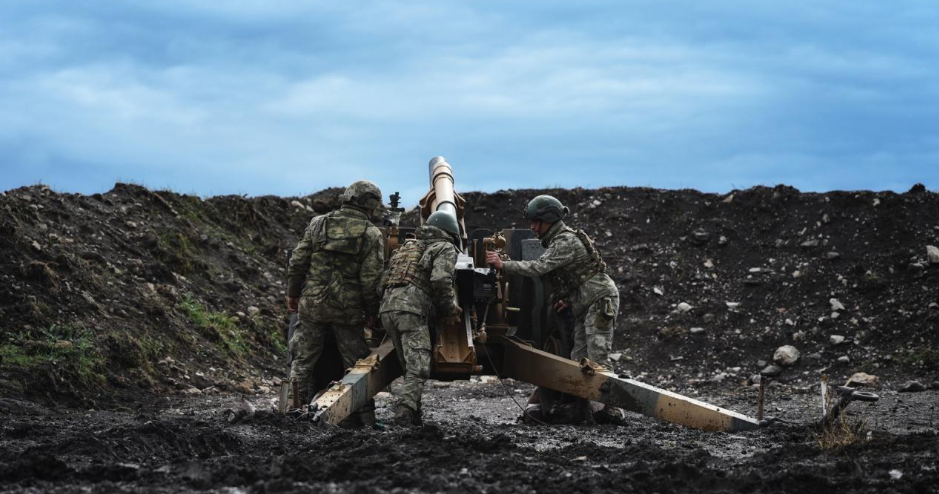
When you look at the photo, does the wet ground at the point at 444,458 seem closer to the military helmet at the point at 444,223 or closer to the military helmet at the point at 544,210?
the military helmet at the point at 444,223

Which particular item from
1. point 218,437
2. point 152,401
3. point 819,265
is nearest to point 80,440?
point 218,437

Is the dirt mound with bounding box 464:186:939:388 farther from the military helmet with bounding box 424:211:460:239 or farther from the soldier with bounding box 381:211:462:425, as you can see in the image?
the soldier with bounding box 381:211:462:425

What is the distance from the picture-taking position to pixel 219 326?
1717cm

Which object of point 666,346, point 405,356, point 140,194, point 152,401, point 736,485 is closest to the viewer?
point 736,485

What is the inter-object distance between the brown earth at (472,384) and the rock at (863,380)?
0.21m

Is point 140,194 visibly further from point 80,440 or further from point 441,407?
point 80,440

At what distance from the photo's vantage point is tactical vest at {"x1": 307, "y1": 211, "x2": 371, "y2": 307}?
36.1 feet

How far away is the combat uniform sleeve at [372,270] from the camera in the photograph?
11055 millimetres

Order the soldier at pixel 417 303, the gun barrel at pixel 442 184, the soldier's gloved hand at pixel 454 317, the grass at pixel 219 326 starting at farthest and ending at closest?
the grass at pixel 219 326 < the gun barrel at pixel 442 184 < the soldier's gloved hand at pixel 454 317 < the soldier at pixel 417 303

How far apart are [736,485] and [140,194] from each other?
1539cm

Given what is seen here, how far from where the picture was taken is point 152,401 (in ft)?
43.5

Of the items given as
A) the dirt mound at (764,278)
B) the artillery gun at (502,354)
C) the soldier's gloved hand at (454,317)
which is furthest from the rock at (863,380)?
the soldier's gloved hand at (454,317)

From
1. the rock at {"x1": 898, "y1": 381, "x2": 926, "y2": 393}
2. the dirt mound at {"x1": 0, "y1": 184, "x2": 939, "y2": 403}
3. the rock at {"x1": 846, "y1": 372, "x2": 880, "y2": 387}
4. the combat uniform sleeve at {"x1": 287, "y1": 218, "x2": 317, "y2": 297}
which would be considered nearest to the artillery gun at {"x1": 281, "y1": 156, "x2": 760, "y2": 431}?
the combat uniform sleeve at {"x1": 287, "y1": 218, "x2": 317, "y2": 297}

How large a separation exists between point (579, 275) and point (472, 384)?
233 inches
